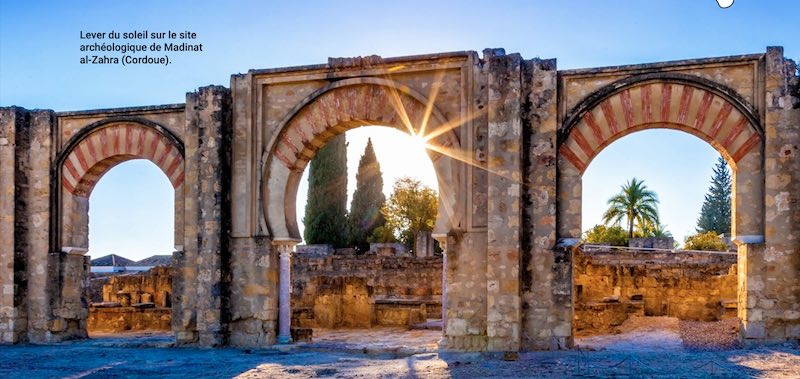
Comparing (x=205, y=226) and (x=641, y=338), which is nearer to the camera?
(x=205, y=226)

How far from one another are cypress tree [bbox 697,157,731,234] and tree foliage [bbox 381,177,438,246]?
48.6 ft

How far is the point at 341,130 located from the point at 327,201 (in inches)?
735

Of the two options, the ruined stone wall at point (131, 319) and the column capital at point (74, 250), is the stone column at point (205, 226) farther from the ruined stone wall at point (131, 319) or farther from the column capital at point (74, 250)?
the ruined stone wall at point (131, 319)

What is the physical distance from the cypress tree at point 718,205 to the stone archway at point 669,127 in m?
30.5

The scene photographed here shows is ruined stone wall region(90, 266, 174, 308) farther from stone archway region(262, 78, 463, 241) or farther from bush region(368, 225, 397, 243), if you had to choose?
bush region(368, 225, 397, 243)

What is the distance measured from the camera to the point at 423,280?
1652 cm

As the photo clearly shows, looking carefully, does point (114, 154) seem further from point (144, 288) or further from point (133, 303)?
point (144, 288)

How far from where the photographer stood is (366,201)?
30.2m

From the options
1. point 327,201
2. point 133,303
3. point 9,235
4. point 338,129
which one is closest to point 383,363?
point 338,129

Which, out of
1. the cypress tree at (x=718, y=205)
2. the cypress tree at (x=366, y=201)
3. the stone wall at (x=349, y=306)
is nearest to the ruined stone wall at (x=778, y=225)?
the stone wall at (x=349, y=306)

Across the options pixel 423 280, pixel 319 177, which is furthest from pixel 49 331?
pixel 319 177

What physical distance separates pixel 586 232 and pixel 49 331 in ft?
78.2

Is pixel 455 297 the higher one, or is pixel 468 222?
pixel 468 222

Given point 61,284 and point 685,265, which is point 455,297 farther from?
point 685,265
